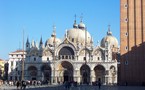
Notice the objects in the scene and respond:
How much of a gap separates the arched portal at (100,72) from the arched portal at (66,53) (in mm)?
5761

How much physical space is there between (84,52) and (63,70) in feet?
19.1

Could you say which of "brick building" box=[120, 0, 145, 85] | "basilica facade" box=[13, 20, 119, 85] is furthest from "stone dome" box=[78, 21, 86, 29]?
"brick building" box=[120, 0, 145, 85]

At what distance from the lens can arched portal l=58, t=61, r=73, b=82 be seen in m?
70.8

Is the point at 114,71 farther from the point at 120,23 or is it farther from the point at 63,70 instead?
the point at 120,23

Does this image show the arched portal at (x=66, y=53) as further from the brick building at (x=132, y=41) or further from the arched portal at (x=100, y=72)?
the brick building at (x=132, y=41)

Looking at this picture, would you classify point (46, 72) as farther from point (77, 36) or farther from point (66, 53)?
point (77, 36)

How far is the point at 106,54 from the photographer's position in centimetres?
7025

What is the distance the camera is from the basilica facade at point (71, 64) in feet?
227

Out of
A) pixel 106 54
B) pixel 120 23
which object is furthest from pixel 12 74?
pixel 120 23

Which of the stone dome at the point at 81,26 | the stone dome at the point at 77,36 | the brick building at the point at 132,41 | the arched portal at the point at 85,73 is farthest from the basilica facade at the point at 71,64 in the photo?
the brick building at the point at 132,41

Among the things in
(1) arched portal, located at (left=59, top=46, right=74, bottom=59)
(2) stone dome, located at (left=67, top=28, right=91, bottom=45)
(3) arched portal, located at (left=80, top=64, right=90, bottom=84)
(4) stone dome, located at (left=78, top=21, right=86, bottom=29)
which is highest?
(4) stone dome, located at (left=78, top=21, right=86, bottom=29)

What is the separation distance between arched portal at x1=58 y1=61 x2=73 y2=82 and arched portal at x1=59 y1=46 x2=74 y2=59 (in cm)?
132

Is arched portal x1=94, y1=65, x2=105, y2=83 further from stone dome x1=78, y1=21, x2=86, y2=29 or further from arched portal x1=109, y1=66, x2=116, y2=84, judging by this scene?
stone dome x1=78, y1=21, x2=86, y2=29

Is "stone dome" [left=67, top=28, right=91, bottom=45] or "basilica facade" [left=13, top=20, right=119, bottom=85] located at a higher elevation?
"stone dome" [left=67, top=28, right=91, bottom=45]
